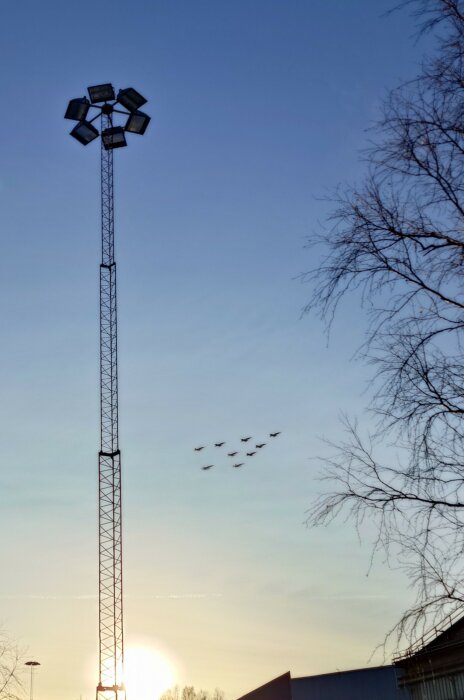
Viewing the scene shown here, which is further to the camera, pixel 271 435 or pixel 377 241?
pixel 271 435

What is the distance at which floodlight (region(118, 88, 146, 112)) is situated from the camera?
289ft

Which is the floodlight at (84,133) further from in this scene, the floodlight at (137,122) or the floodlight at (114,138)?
the floodlight at (137,122)

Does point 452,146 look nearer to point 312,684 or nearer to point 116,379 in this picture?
point 312,684

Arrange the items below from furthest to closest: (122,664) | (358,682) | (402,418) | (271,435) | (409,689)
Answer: (122,664) < (271,435) < (358,682) < (409,689) < (402,418)

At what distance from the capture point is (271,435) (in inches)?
3199

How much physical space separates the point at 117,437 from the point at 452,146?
78.5m

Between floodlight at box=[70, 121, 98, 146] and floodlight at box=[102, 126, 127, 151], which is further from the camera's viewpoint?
floodlight at box=[102, 126, 127, 151]

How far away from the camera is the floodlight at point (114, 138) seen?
88.4 m

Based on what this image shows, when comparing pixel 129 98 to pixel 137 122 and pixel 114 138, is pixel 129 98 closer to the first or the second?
pixel 137 122

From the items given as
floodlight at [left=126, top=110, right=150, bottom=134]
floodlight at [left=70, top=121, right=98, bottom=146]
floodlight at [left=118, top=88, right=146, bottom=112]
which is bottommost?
floodlight at [left=70, top=121, right=98, bottom=146]

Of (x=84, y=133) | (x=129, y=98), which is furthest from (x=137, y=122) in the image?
(x=84, y=133)

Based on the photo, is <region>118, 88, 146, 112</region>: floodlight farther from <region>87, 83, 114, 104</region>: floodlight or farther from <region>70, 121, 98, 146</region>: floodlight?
<region>70, 121, 98, 146</region>: floodlight

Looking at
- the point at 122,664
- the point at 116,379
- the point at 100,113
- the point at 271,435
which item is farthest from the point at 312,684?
the point at 100,113

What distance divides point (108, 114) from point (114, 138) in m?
2.35
